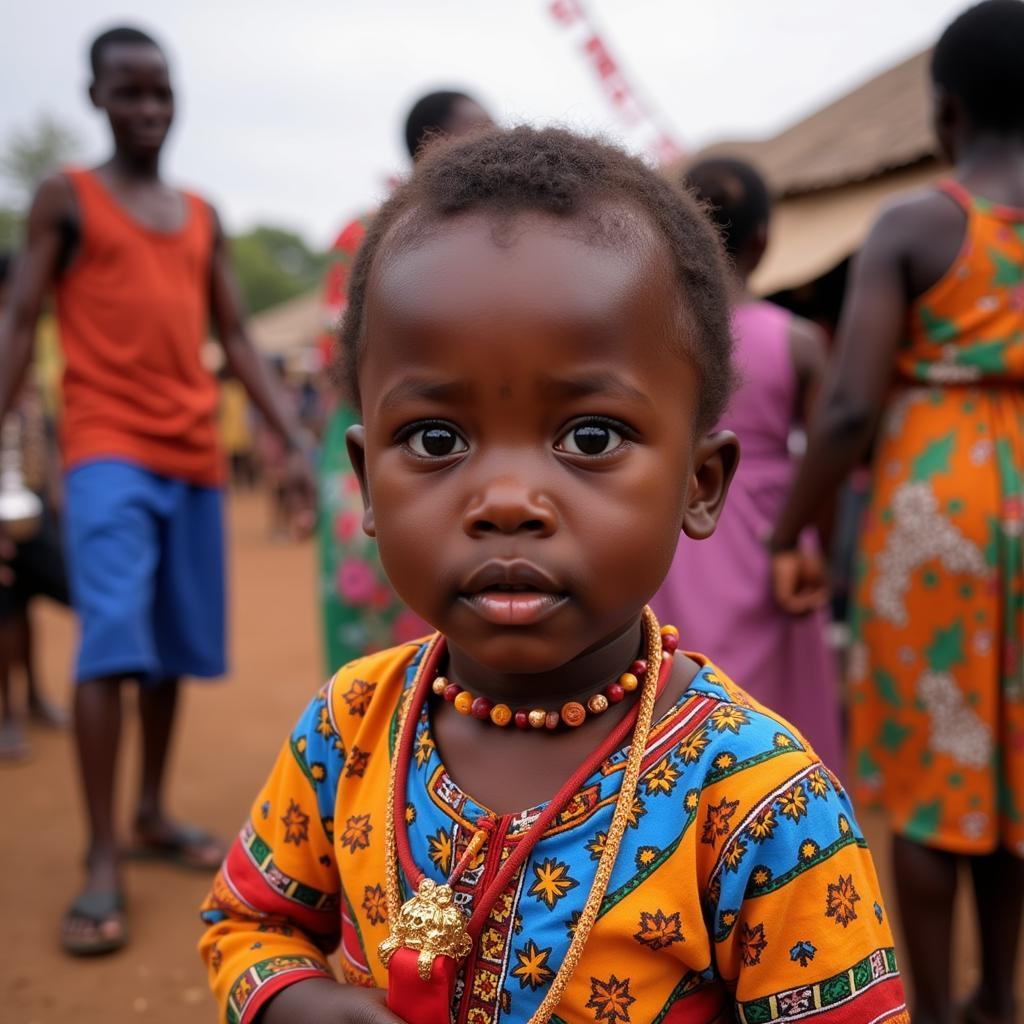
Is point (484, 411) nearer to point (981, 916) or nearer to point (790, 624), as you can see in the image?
point (790, 624)

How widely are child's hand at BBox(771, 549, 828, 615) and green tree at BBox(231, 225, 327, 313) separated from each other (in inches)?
2015

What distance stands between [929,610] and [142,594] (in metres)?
2.14

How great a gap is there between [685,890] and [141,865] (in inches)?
112

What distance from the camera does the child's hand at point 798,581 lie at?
2.72 meters

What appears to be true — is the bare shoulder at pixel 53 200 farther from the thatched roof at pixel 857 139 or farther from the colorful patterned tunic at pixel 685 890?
the thatched roof at pixel 857 139

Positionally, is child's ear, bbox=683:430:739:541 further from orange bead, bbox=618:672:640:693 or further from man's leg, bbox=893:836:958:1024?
man's leg, bbox=893:836:958:1024

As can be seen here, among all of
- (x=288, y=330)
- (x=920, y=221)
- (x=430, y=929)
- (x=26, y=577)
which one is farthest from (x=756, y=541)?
(x=288, y=330)

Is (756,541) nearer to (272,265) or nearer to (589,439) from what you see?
(589,439)

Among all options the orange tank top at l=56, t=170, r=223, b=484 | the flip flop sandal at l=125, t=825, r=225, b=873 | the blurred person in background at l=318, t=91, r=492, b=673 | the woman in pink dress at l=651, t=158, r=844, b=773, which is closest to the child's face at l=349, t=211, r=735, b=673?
the woman in pink dress at l=651, t=158, r=844, b=773

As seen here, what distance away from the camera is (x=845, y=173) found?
26.1ft

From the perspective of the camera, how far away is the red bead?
4.20ft

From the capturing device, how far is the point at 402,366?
3.76 feet

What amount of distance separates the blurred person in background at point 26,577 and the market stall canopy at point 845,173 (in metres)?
4.38

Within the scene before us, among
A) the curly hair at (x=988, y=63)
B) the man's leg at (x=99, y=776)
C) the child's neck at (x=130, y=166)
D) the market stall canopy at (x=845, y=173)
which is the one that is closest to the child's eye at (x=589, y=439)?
the curly hair at (x=988, y=63)
